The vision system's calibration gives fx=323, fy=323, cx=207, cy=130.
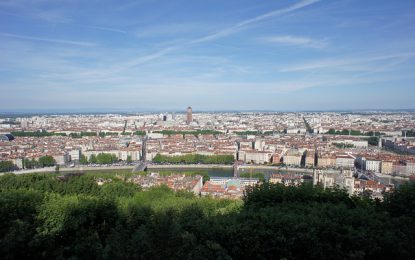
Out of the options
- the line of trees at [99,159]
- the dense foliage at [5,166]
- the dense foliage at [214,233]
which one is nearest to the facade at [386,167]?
the dense foliage at [214,233]

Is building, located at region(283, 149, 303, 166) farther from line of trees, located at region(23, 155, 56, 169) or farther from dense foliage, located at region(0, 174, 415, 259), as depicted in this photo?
dense foliage, located at region(0, 174, 415, 259)

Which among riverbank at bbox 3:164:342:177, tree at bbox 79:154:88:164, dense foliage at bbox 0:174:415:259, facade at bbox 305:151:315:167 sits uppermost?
dense foliage at bbox 0:174:415:259

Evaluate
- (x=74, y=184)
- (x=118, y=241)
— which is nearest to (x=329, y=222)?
→ (x=118, y=241)

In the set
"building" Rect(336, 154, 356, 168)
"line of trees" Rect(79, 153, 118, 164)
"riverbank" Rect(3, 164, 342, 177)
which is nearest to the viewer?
"riverbank" Rect(3, 164, 342, 177)

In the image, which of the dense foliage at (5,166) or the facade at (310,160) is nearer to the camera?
the dense foliage at (5,166)

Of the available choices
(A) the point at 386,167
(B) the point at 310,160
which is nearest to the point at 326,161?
(B) the point at 310,160

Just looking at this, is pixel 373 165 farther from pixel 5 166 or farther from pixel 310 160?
pixel 5 166

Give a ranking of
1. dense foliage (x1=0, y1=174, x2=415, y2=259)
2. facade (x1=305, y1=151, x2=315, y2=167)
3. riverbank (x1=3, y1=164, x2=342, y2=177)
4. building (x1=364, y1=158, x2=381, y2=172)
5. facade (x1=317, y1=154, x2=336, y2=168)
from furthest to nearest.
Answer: facade (x1=305, y1=151, x2=315, y2=167) < facade (x1=317, y1=154, x2=336, y2=168) < riverbank (x1=3, y1=164, x2=342, y2=177) < building (x1=364, y1=158, x2=381, y2=172) < dense foliage (x1=0, y1=174, x2=415, y2=259)

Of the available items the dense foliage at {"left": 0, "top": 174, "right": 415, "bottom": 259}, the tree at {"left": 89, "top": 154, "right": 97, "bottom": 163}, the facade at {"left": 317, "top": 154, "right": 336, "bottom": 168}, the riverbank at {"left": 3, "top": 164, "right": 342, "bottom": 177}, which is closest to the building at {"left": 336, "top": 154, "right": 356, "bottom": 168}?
the facade at {"left": 317, "top": 154, "right": 336, "bottom": 168}

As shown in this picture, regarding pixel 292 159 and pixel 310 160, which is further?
pixel 292 159

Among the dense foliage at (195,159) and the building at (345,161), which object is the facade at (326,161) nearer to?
the building at (345,161)
